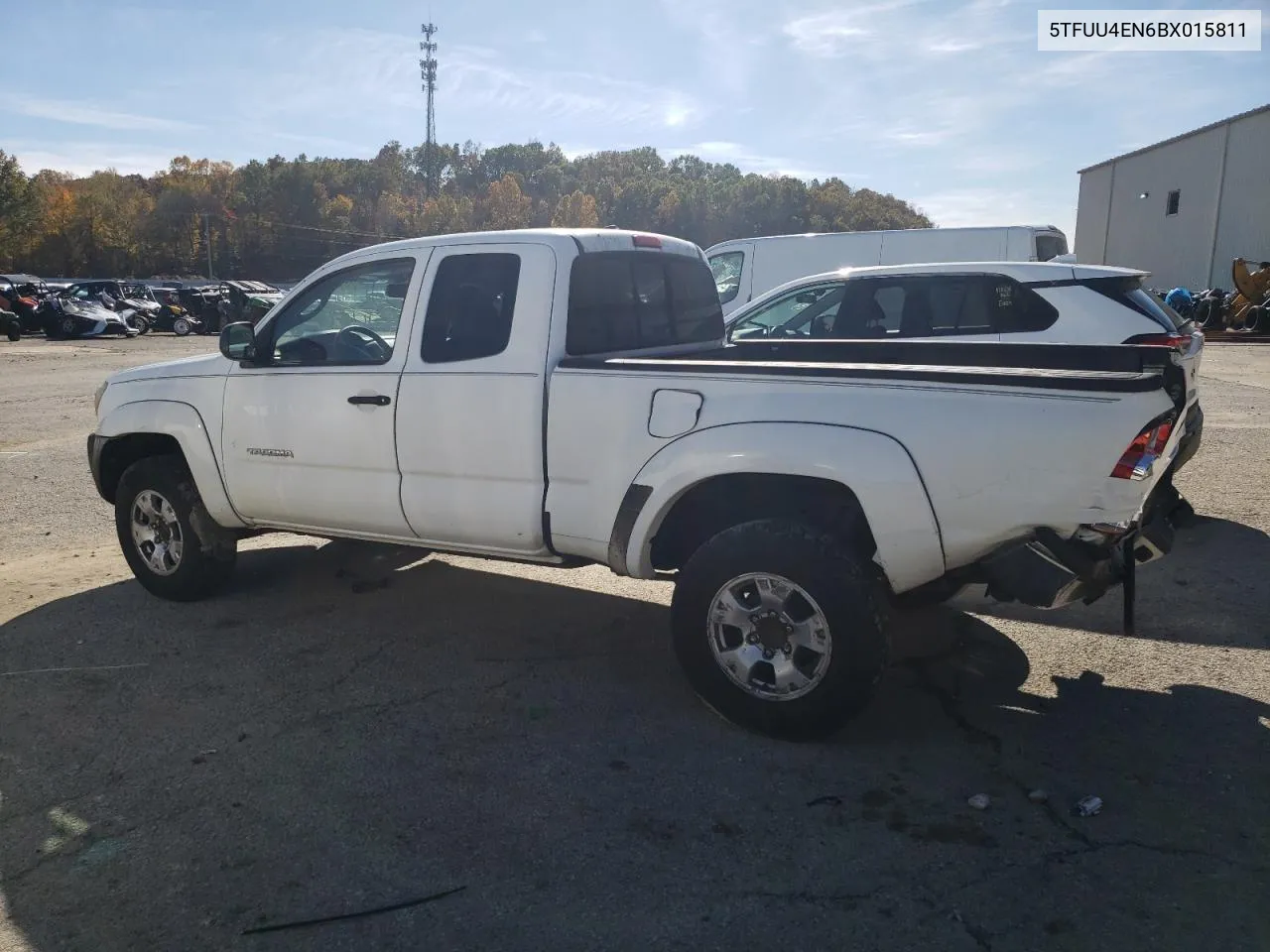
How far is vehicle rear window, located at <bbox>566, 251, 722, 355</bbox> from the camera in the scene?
4.65m

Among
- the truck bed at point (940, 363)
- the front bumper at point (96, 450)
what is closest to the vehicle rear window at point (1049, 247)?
the truck bed at point (940, 363)

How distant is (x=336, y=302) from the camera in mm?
5285

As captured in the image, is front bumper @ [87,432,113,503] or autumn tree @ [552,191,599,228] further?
autumn tree @ [552,191,599,228]

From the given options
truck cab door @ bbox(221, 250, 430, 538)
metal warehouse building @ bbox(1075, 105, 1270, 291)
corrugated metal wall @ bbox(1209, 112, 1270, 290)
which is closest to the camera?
truck cab door @ bbox(221, 250, 430, 538)

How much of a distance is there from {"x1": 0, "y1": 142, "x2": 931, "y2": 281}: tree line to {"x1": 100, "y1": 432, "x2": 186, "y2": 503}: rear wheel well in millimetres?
88930

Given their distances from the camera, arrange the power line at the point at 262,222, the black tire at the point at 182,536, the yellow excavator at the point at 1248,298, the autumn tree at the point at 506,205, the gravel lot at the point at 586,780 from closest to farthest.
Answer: the gravel lot at the point at 586,780 < the black tire at the point at 182,536 < the yellow excavator at the point at 1248,298 < the power line at the point at 262,222 < the autumn tree at the point at 506,205

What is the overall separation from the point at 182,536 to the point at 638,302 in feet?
9.34

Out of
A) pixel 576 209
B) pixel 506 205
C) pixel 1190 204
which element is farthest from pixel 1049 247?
pixel 506 205

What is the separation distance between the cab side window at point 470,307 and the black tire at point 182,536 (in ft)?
5.94

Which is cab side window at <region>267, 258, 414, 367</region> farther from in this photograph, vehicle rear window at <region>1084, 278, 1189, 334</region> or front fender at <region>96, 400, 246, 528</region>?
vehicle rear window at <region>1084, 278, 1189, 334</region>

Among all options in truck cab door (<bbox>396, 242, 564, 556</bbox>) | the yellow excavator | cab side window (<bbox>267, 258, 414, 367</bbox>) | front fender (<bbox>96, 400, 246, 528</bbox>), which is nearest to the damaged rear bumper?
truck cab door (<bbox>396, 242, 564, 556</bbox>)

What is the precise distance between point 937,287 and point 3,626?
270 inches

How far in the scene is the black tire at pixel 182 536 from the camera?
5.60m

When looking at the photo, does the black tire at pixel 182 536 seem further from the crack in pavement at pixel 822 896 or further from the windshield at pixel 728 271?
the windshield at pixel 728 271
